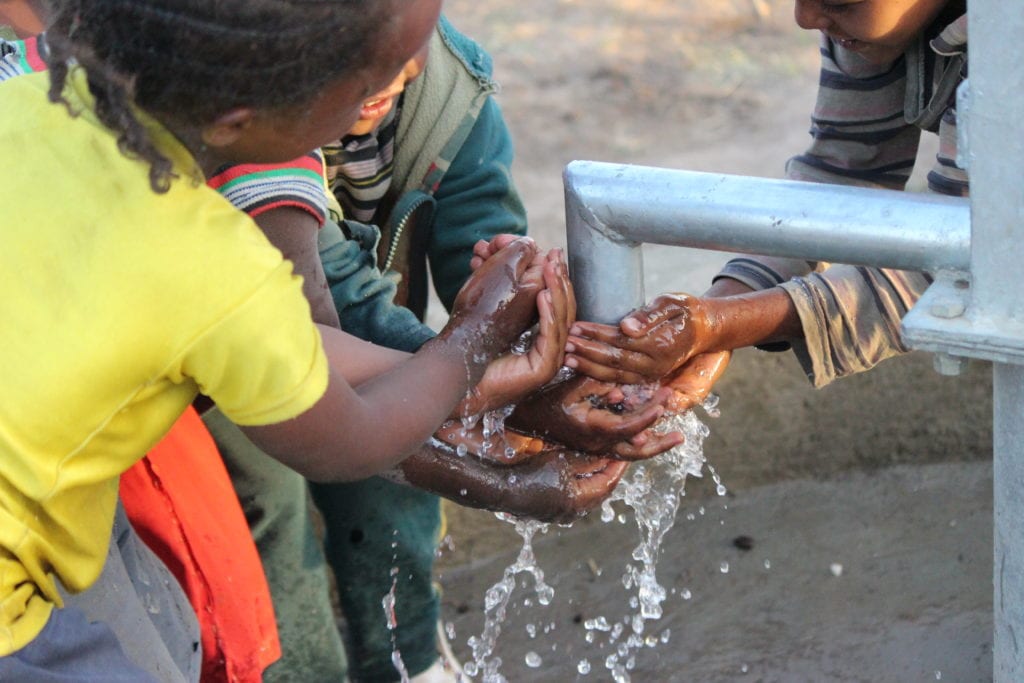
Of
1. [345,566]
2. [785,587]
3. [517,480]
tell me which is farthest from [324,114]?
[785,587]

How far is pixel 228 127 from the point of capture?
1.33 metres

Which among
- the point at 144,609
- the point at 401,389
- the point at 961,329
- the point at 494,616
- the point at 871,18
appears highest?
the point at 961,329

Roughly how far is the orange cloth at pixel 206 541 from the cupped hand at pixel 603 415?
0.48m

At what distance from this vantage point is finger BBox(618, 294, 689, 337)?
72.8 inches

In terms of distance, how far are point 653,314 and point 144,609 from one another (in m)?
0.84

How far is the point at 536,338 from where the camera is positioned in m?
1.92

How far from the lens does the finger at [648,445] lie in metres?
2.08

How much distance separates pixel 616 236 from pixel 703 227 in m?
0.19

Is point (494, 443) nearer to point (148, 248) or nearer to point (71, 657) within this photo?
point (71, 657)

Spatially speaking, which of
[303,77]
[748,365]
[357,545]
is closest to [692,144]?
[748,365]

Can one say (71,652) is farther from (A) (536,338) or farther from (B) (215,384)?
(A) (536,338)

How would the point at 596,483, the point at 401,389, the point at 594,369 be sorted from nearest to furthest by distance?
1. the point at 401,389
2. the point at 594,369
3. the point at 596,483

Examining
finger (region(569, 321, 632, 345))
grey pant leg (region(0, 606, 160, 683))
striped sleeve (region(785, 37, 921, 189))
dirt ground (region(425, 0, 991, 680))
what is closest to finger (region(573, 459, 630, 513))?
finger (region(569, 321, 632, 345))

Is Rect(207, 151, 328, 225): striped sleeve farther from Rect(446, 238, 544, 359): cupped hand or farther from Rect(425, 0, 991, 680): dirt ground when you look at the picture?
Rect(425, 0, 991, 680): dirt ground
